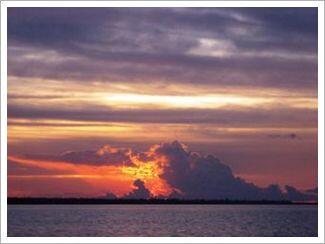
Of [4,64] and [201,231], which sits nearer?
[4,64]

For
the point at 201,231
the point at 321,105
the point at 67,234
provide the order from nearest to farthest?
the point at 321,105, the point at 67,234, the point at 201,231

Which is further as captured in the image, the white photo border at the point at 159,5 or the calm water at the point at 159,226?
the calm water at the point at 159,226

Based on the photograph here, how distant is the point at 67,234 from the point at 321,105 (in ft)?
67.5

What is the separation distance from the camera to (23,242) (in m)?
9.18

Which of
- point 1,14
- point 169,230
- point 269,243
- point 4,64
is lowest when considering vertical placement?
point 169,230

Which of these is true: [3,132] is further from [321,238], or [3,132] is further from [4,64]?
[321,238]

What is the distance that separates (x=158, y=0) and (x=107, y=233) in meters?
20.4

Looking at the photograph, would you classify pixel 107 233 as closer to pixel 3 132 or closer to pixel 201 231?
pixel 201 231

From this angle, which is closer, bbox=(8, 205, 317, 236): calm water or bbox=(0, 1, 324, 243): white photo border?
bbox=(0, 1, 324, 243): white photo border

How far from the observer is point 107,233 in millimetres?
28562

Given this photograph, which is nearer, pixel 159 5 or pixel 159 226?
pixel 159 5

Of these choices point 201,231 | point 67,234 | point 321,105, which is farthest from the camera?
point 201,231

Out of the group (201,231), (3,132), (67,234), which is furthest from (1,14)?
(201,231)

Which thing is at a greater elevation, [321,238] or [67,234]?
[321,238]
